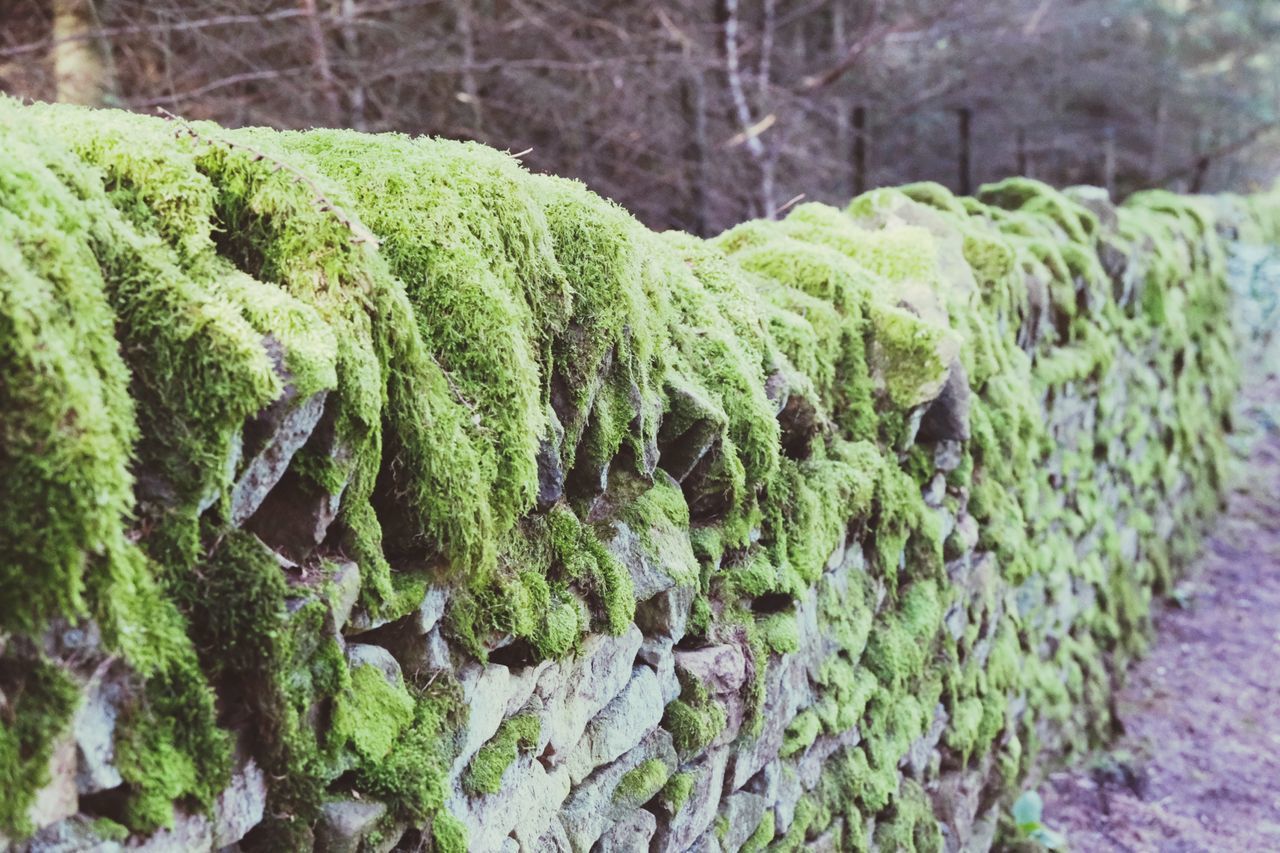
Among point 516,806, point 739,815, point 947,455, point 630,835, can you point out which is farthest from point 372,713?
point 947,455

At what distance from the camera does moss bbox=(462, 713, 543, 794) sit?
1.95 metres

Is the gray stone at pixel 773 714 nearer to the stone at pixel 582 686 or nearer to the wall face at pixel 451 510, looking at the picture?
the wall face at pixel 451 510

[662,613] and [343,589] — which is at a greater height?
[343,589]

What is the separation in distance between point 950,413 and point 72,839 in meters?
3.17

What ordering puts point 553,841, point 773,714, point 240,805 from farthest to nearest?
point 773,714 < point 553,841 < point 240,805

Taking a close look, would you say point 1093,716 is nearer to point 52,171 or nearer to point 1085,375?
point 1085,375

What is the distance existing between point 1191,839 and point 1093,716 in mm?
941

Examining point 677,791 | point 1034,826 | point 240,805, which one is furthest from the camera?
point 1034,826

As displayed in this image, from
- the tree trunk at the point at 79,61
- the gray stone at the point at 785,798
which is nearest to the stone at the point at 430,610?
the gray stone at the point at 785,798

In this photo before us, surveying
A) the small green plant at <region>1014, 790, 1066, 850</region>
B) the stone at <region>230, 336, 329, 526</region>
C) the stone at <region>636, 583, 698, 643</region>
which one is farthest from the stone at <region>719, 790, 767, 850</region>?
the small green plant at <region>1014, 790, 1066, 850</region>

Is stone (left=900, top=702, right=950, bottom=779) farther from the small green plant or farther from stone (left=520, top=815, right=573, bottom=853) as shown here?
stone (left=520, top=815, right=573, bottom=853)

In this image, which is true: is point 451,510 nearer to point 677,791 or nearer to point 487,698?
point 487,698

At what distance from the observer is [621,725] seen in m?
2.34

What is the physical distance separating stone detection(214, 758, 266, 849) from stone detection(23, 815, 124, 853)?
0.52 feet
